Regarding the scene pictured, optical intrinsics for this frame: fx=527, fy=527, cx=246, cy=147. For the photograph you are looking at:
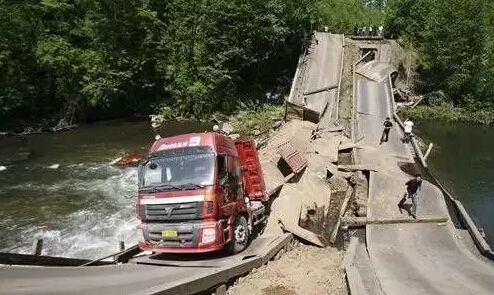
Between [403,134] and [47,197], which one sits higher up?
[403,134]

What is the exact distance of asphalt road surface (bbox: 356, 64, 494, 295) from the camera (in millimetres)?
13367

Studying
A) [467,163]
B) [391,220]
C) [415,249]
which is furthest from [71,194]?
[467,163]

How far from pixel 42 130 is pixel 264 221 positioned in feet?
105

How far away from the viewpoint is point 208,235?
13.8 metres

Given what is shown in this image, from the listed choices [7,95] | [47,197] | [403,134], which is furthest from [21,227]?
[7,95]

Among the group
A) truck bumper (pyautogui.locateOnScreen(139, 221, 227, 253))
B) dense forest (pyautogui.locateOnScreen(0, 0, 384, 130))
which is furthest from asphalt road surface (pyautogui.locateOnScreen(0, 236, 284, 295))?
dense forest (pyautogui.locateOnScreen(0, 0, 384, 130))

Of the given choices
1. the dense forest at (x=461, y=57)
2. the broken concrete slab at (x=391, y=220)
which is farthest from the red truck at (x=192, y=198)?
the dense forest at (x=461, y=57)

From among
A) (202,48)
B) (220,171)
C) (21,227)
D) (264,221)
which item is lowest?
(21,227)

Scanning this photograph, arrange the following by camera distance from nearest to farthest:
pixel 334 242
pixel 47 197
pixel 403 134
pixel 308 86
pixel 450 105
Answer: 1. pixel 334 242
2. pixel 47 197
3. pixel 403 134
4. pixel 308 86
5. pixel 450 105

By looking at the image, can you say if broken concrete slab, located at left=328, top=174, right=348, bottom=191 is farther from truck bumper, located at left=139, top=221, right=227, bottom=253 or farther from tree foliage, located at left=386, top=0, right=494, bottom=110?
tree foliage, located at left=386, top=0, right=494, bottom=110

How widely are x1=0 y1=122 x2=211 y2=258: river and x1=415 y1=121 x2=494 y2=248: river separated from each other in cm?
1646

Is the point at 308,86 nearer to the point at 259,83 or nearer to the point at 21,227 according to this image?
the point at 259,83

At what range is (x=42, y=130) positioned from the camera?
146 feet

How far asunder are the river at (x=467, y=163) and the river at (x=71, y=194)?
1646cm
